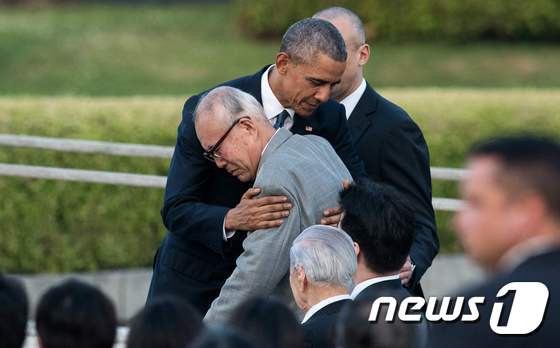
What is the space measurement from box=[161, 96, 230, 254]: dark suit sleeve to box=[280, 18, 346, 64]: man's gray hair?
1.33 ft

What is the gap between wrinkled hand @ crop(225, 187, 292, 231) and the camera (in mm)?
4152

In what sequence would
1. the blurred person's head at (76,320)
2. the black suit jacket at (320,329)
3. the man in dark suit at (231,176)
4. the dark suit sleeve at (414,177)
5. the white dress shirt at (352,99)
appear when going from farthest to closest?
the white dress shirt at (352,99)
the dark suit sleeve at (414,177)
the man in dark suit at (231,176)
the black suit jacket at (320,329)
the blurred person's head at (76,320)

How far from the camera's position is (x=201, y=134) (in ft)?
14.1

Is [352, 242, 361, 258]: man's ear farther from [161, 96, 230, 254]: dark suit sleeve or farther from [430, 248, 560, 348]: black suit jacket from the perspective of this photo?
[430, 248, 560, 348]: black suit jacket

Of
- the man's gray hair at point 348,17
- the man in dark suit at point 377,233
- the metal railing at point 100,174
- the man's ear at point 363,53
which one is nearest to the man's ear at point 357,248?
the man in dark suit at point 377,233

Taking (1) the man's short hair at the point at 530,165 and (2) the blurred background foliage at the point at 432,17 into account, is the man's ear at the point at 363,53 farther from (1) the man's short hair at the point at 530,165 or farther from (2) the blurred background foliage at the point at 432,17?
(2) the blurred background foliage at the point at 432,17

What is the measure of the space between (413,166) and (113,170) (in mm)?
4268

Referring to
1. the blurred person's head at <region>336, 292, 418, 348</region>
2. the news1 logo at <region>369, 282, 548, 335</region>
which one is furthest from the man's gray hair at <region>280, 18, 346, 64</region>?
the news1 logo at <region>369, 282, 548, 335</region>

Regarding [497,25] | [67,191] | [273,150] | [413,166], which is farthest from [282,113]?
[497,25]

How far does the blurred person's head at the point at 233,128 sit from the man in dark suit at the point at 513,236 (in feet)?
4.97

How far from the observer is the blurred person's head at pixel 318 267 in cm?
395

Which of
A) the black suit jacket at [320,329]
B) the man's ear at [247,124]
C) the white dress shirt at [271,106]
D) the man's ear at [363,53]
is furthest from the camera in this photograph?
the man's ear at [363,53]

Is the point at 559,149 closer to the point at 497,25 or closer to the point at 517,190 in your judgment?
the point at 517,190

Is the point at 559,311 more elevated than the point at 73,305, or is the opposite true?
the point at 559,311
